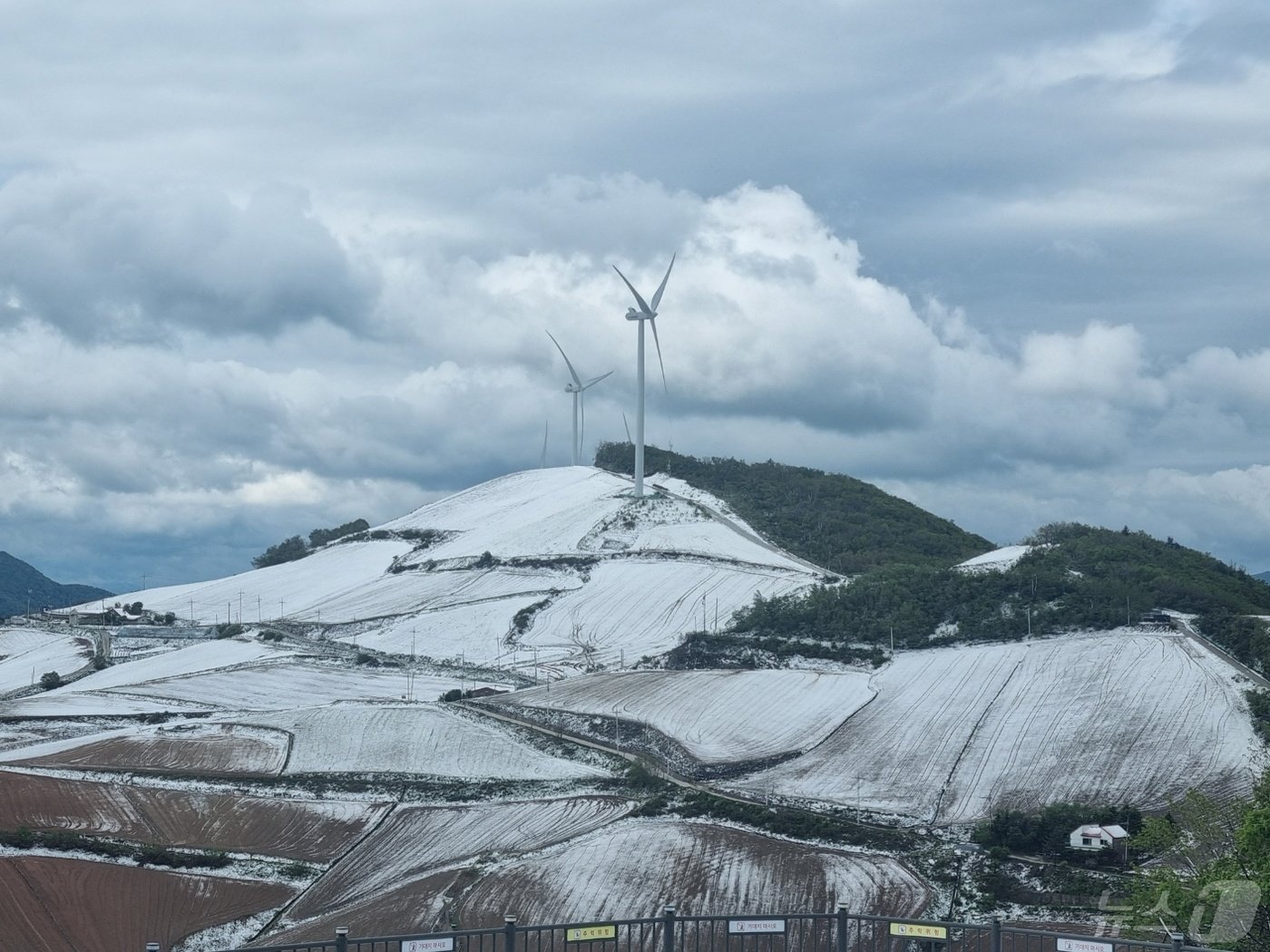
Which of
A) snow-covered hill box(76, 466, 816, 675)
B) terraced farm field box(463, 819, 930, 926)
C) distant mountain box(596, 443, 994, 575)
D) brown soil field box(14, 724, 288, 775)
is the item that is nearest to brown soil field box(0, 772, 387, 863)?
brown soil field box(14, 724, 288, 775)

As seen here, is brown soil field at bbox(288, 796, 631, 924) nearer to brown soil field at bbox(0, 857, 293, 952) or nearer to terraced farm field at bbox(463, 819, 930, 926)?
brown soil field at bbox(0, 857, 293, 952)

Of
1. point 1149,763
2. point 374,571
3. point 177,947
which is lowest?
point 177,947

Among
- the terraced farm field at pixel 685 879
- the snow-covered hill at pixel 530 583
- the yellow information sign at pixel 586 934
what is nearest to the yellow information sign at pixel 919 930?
the yellow information sign at pixel 586 934

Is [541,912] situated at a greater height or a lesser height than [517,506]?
lesser

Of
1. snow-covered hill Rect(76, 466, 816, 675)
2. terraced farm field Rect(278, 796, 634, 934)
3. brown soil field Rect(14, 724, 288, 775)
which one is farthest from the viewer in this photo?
snow-covered hill Rect(76, 466, 816, 675)

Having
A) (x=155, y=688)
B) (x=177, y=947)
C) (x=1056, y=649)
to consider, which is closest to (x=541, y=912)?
(x=177, y=947)

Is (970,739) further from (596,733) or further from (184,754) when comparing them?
(184,754)

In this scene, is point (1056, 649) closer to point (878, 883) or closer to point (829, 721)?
point (829, 721)
